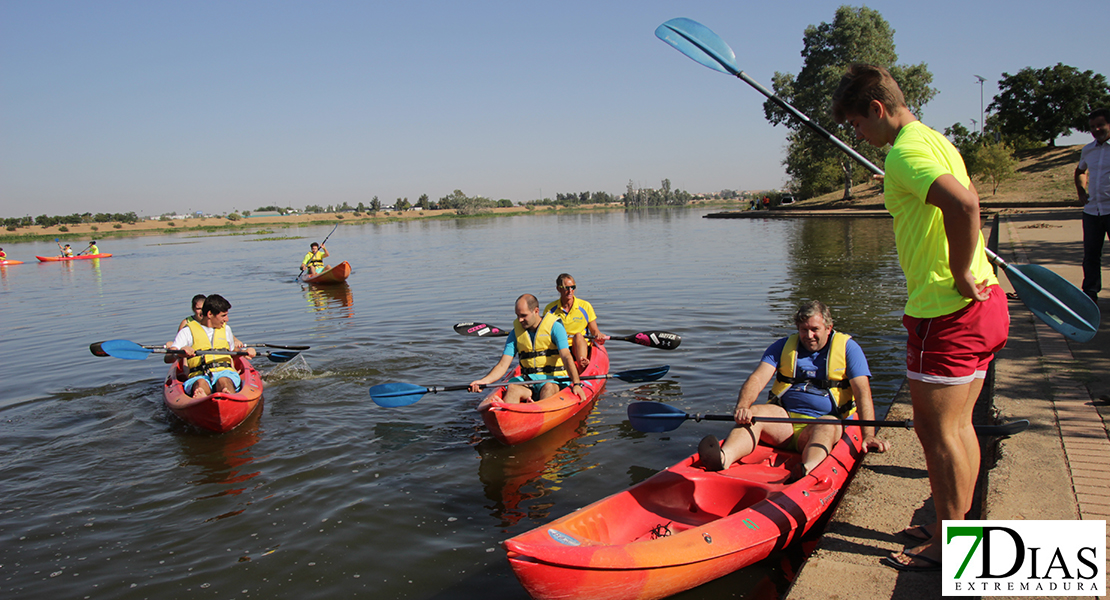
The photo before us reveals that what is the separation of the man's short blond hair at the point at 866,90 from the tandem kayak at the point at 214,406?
674 cm

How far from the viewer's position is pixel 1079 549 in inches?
112

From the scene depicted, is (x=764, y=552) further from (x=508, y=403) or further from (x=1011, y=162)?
(x=1011, y=162)

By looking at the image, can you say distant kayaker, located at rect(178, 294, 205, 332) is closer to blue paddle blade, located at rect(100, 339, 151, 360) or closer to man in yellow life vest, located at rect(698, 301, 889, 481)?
blue paddle blade, located at rect(100, 339, 151, 360)

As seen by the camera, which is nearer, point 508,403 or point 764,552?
point 764,552

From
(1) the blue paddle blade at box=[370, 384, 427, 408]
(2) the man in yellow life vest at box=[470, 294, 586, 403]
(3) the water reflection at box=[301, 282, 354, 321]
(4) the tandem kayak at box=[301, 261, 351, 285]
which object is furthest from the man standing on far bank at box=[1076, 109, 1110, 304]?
(4) the tandem kayak at box=[301, 261, 351, 285]

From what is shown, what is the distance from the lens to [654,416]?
5.35 m

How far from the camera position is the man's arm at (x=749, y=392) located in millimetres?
4531

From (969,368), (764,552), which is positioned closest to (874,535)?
(764,552)

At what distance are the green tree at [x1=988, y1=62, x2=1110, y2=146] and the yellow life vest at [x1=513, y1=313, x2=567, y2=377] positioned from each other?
1873 inches

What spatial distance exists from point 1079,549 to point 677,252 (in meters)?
24.2

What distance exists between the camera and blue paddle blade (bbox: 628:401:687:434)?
532cm

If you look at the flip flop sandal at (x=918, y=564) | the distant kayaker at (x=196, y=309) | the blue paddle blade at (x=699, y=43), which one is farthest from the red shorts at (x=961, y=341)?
the distant kayaker at (x=196, y=309)

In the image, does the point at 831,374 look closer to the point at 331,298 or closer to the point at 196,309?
the point at 196,309

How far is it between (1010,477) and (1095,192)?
4535 millimetres
